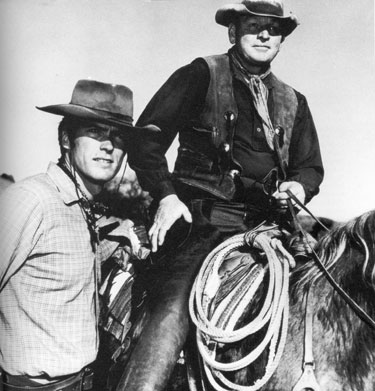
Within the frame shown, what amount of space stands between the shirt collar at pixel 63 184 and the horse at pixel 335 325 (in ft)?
3.43

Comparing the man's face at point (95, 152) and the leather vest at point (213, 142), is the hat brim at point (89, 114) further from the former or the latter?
the leather vest at point (213, 142)

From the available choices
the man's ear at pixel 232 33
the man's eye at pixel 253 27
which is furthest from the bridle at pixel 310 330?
the man's ear at pixel 232 33

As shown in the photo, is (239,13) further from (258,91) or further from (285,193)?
(285,193)

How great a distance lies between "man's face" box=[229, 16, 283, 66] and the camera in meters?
2.84

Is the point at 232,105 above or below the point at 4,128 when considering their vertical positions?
above

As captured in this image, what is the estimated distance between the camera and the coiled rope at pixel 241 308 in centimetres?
189

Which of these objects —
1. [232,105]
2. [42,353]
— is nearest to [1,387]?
[42,353]

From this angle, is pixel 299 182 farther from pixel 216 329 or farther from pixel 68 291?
pixel 68 291

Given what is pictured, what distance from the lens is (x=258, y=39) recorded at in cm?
286

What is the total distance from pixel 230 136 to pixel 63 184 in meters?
0.99

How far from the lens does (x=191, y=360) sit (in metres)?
2.16

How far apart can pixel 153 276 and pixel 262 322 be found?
0.72 metres

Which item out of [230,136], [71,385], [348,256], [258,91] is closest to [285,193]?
[230,136]

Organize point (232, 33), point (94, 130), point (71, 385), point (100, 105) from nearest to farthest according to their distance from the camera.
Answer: point (71, 385) < point (94, 130) < point (100, 105) < point (232, 33)
